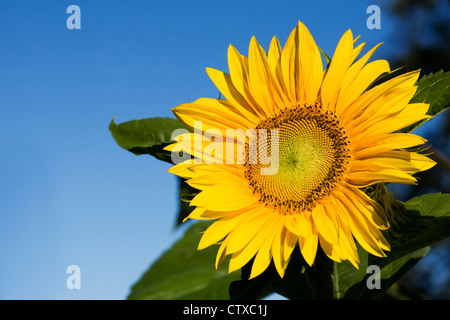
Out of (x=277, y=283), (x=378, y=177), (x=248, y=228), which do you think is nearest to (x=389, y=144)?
(x=378, y=177)

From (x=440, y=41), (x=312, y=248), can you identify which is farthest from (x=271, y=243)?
(x=440, y=41)

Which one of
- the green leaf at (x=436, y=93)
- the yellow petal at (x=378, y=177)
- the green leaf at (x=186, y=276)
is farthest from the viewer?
the green leaf at (x=186, y=276)

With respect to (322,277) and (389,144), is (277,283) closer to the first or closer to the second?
(322,277)

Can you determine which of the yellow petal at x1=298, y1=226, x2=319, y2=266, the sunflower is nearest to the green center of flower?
the sunflower

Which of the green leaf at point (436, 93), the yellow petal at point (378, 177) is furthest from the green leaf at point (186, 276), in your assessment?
the green leaf at point (436, 93)

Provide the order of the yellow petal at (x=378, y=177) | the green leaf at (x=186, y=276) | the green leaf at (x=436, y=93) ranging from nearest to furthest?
the yellow petal at (x=378, y=177) < the green leaf at (x=436, y=93) < the green leaf at (x=186, y=276)

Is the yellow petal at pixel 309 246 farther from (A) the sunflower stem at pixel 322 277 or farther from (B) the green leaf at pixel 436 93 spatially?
(B) the green leaf at pixel 436 93
